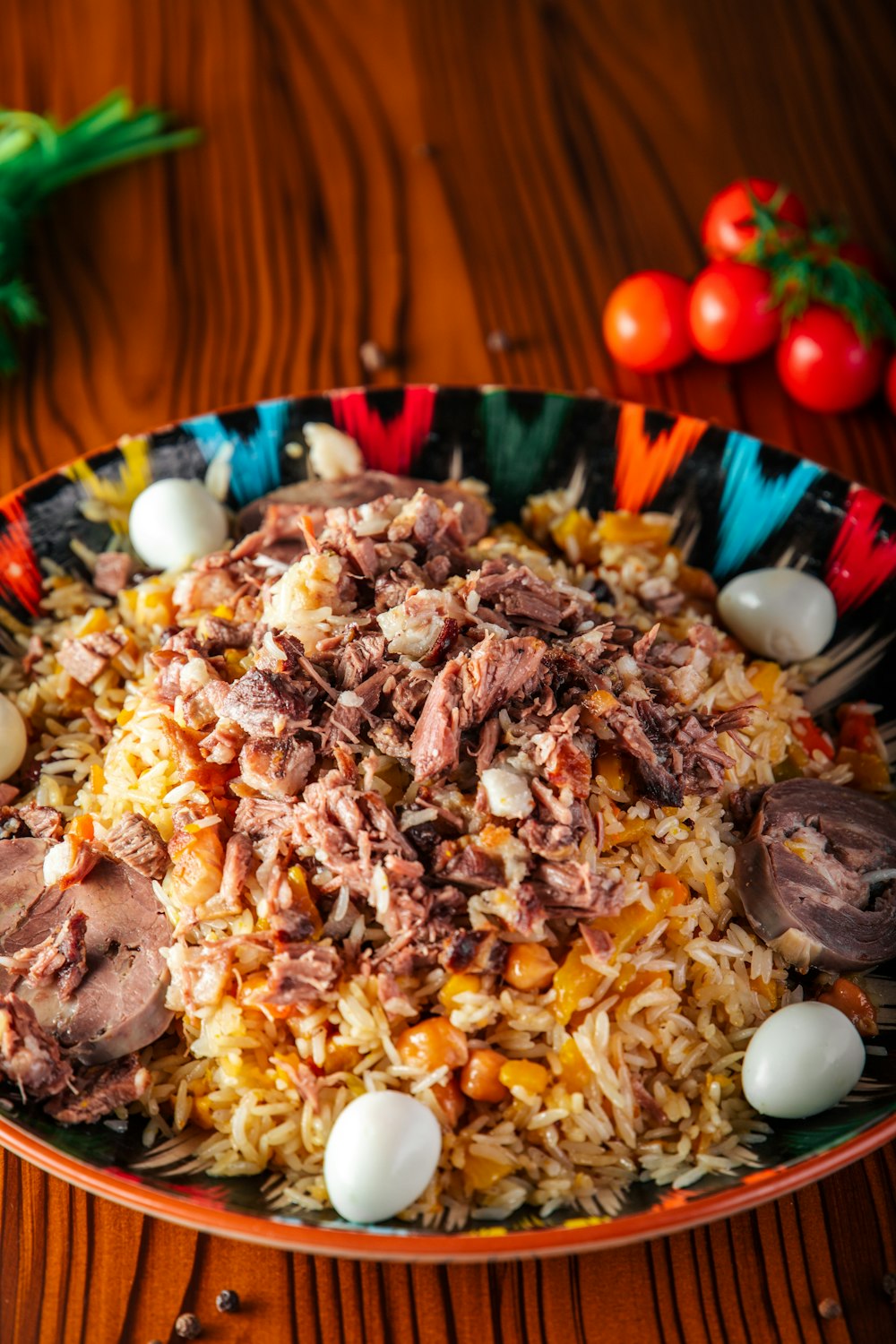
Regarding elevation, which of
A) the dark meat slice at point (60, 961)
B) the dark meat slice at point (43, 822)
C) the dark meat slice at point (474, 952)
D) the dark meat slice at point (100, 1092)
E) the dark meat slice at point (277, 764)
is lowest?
the dark meat slice at point (100, 1092)

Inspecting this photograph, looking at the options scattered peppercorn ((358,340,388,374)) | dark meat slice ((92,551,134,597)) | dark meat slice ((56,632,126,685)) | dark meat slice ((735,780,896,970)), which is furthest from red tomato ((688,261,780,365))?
dark meat slice ((56,632,126,685))

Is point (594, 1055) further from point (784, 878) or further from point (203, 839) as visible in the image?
point (203, 839)

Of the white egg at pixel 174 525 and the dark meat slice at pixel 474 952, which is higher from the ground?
the white egg at pixel 174 525

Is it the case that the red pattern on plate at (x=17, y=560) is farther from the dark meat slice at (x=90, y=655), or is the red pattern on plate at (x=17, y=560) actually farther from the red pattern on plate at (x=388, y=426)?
the red pattern on plate at (x=388, y=426)

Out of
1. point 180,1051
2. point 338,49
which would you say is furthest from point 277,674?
point 338,49

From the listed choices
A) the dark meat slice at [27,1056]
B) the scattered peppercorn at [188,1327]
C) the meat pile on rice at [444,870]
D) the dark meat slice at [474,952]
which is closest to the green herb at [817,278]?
the meat pile on rice at [444,870]

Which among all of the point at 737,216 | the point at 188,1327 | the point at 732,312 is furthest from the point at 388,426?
the point at 188,1327

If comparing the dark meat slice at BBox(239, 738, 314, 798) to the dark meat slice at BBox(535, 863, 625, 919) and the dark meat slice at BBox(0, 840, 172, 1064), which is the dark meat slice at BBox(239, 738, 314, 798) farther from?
the dark meat slice at BBox(535, 863, 625, 919)
